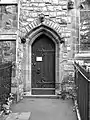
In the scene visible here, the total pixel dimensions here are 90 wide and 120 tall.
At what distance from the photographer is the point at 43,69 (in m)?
8.41

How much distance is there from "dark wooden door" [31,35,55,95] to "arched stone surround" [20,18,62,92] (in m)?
0.24

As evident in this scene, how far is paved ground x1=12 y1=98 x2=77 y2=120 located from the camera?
574cm

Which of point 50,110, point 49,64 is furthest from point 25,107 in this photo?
point 49,64

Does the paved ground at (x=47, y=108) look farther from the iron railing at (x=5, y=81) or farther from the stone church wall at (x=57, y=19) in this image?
the stone church wall at (x=57, y=19)

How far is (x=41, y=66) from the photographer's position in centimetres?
840

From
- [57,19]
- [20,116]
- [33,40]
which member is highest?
[57,19]

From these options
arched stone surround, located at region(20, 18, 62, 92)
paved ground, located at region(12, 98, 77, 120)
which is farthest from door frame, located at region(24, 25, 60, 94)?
paved ground, located at region(12, 98, 77, 120)

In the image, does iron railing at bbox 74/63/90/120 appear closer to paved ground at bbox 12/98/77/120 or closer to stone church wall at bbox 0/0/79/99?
paved ground at bbox 12/98/77/120

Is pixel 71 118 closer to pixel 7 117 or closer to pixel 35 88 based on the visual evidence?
pixel 7 117

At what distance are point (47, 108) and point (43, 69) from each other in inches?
82.9

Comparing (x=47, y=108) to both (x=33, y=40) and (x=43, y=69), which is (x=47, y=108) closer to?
(x=43, y=69)

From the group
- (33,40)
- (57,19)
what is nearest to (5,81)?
(33,40)

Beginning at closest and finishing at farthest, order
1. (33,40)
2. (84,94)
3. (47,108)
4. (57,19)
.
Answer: (84,94), (47,108), (57,19), (33,40)

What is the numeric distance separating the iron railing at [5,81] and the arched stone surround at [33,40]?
993 mm
